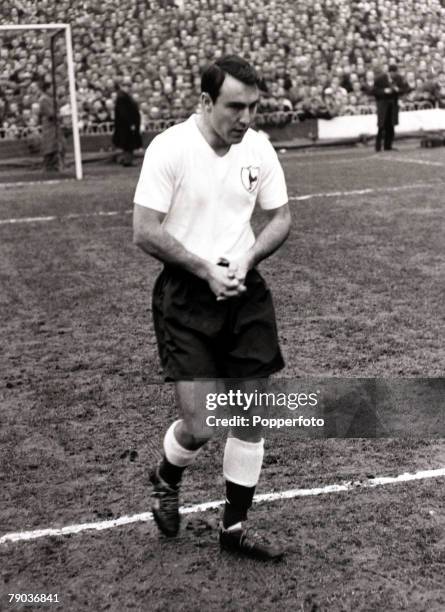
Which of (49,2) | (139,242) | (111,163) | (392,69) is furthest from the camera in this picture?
(392,69)

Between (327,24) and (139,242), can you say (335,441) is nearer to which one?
(139,242)

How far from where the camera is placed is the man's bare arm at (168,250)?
3.76m

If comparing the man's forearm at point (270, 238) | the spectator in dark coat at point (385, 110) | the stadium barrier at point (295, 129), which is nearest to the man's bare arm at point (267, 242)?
the man's forearm at point (270, 238)

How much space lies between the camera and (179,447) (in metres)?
4.16

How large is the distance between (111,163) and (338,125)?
22.6 ft

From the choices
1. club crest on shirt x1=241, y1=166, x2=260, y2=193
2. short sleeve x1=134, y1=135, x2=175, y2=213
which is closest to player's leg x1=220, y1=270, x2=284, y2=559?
club crest on shirt x1=241, y1=166, x2=260, y2=193

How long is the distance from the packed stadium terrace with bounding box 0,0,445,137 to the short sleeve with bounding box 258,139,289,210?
20.0m

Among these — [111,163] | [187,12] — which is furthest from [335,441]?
[187,12]

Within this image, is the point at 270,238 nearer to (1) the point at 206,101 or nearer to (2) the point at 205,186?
(2) the point at 205,186

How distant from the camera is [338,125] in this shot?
27.3m

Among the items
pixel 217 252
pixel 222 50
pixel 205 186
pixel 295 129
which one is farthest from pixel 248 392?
pixel 222 50

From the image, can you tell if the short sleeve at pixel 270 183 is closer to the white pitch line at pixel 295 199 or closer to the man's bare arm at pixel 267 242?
the man's bare arm at pixel 267 242

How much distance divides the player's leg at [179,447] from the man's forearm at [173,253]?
47 cm

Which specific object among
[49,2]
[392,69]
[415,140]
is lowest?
[415,140]
